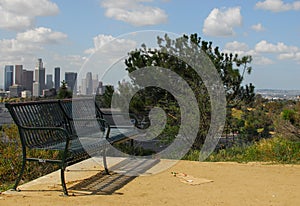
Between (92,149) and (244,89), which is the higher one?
(244,89)

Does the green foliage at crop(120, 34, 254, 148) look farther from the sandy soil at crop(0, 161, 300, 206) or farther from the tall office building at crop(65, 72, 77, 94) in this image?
the sandy soil at crop(0, 161, 300, 206)

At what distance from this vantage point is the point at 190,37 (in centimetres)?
823

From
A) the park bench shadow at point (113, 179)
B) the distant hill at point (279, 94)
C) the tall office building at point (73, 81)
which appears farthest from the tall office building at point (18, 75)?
the park bench shadow at point (113, 179)

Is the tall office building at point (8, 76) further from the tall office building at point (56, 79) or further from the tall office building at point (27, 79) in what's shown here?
the tall office building at point (56, 79)

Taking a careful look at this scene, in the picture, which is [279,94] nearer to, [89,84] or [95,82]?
[95,82]

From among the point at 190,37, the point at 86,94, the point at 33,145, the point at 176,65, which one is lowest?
the point at 33,145

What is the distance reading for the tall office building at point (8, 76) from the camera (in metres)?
16.2

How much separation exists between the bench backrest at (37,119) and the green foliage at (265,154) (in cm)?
244

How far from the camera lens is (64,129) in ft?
12.0

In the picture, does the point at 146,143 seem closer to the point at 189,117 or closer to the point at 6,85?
the point at 189,117

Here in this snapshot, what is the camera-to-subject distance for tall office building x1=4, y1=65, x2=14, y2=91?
16.2 m

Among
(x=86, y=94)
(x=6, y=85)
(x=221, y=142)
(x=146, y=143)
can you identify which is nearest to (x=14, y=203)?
(x=86, y=94)

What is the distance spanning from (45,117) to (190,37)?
4458 millimetres

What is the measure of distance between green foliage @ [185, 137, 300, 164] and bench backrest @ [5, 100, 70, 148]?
8.02 ft
